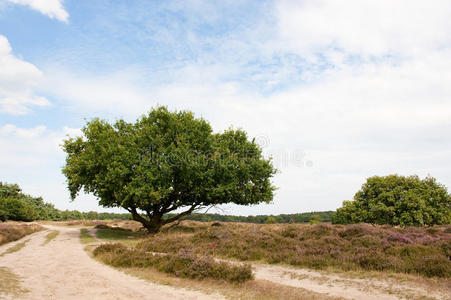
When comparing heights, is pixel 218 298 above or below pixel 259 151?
below

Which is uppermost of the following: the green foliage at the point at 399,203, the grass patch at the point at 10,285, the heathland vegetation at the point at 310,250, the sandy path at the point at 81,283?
the green foliage at the point at 399,203

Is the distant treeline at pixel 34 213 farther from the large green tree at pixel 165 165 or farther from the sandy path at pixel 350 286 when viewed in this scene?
the sandy path at pixel 350 286

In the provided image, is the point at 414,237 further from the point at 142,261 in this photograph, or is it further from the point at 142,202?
the point at 142,202

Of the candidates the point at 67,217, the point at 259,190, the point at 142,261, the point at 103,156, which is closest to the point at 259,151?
the point at 259,190

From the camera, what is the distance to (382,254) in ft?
49.4

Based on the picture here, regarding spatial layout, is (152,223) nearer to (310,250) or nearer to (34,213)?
(310,250)

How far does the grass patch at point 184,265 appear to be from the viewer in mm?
12367

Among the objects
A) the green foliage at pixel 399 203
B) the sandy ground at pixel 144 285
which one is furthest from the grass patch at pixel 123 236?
the green foliage at pixel 399 203

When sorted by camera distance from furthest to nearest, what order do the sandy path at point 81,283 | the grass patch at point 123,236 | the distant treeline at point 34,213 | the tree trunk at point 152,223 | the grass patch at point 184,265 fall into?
1. the distant treeline at point 34,213
2. the tree trunk at point 152,223
3. the grass patch at point 123,236
4. the grass patch at point 184,265
5. the sandy path at point 81,283

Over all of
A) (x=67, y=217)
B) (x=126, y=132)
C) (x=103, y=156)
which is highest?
(x=126, y=132)

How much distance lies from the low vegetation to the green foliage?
1278 centimetres

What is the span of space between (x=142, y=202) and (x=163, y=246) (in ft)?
32.6

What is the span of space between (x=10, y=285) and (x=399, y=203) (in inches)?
1522

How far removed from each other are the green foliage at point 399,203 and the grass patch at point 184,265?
29606mm
